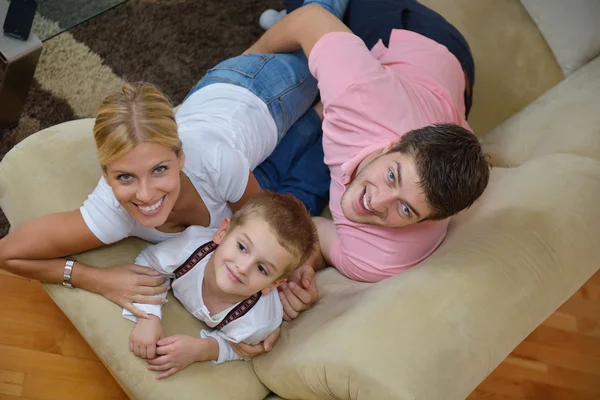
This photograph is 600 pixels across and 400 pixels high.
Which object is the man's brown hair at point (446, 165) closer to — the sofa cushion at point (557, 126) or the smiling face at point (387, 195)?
the smiling face at point (387, 195)

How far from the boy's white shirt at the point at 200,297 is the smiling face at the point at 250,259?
0.08m

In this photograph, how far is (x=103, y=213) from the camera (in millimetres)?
1152

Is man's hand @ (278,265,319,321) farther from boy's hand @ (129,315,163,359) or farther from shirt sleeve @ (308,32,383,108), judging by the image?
shirt sleeve @ (308,32,383,108)

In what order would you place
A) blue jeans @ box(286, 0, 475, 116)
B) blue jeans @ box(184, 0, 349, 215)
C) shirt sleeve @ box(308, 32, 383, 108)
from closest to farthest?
shirt sleeve @ box(308, 32, 383, 108) → blue jeans @ box(184, 0, 349, 215) → blue jeans @ box(286, 0, 475, 116)

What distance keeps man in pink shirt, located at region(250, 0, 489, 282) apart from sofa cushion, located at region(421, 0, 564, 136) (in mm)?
199

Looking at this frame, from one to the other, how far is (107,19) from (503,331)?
1.61 metres

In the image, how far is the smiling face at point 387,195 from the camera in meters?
1.17

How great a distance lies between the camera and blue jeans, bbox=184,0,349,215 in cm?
150

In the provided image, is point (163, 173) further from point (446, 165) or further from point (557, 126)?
point (557, 126)

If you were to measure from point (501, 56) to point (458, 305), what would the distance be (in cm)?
105

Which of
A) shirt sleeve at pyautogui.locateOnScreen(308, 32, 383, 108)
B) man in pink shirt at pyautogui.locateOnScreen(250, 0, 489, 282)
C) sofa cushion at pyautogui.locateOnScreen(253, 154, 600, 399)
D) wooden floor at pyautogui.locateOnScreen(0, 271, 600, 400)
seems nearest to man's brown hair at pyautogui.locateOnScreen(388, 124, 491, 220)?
man in pink shirt at pyautogui.locateOnScreen(250, 0, 489, 282)

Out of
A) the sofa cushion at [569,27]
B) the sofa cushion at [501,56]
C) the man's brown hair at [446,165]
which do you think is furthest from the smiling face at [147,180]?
the sofa cushion at [569,27]

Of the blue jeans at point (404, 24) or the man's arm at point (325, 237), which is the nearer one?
the man's arm at point (325, 237)

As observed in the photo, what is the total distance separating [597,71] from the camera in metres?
1.63
